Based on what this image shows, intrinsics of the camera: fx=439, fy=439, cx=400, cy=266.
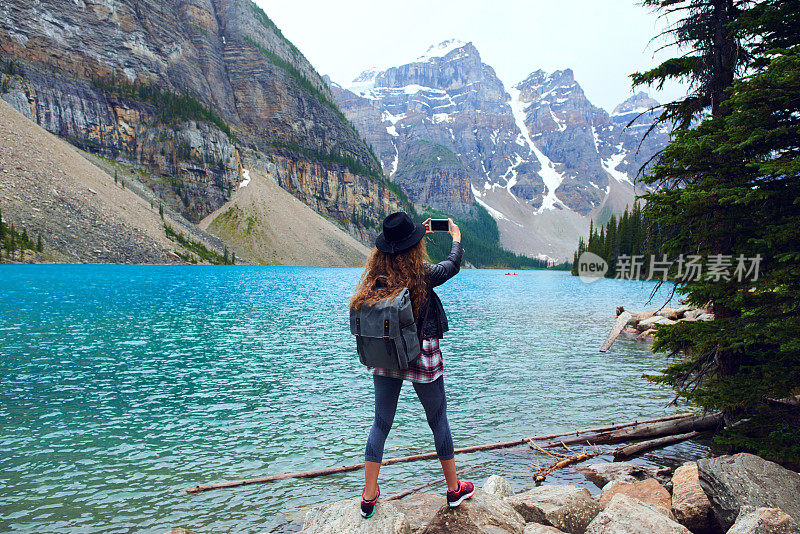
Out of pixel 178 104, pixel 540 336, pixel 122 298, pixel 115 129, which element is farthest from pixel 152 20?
pixel 540 336

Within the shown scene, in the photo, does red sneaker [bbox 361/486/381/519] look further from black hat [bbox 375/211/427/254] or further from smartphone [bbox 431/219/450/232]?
smartphone [bbox 431/219/450/232]

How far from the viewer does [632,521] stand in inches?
187

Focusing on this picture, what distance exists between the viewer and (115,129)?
154 m

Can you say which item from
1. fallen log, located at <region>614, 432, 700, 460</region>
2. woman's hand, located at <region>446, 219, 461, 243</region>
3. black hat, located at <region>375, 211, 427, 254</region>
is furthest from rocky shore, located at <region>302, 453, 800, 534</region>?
woman's hand, located at <region>446, 219, 461, 243</region>

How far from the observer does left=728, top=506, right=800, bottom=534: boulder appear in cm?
418

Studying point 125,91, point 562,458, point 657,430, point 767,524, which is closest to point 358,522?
point 767,524

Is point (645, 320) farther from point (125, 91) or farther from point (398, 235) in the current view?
point (125, 91)

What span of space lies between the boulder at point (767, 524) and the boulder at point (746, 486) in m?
1.24

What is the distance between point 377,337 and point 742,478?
5439mm

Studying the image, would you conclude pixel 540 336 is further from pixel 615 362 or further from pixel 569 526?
pixel 569 526

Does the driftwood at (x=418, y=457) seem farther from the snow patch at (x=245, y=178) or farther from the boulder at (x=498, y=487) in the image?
the snow patch at (x=245, y=178)

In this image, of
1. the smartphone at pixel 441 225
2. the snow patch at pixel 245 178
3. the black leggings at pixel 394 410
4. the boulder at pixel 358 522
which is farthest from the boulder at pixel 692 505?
the snow patch at pixel 245 178

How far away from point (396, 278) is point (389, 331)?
23.1 inches

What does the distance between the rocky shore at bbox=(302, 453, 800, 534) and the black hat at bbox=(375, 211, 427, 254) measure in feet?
9.35
